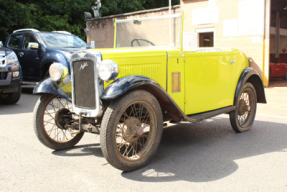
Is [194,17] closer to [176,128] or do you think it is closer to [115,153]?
[176,128]

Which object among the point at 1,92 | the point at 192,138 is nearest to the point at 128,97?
the point at 192,138

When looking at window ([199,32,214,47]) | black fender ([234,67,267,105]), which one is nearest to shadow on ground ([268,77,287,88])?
window ([199,32,214,47])

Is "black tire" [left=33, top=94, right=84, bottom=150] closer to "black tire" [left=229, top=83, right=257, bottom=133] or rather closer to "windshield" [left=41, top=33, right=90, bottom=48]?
"black tire" [left=229, top=83, right=257, bottom=133]

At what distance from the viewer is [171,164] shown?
359cm

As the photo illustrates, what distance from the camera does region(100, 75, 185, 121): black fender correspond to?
3.16 meters

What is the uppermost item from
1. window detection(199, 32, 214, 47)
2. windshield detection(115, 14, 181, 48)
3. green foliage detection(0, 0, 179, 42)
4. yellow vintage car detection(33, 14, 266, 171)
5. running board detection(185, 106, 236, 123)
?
green foliage detection(0, 0, 179, 42)

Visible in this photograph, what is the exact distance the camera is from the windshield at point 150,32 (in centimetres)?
432

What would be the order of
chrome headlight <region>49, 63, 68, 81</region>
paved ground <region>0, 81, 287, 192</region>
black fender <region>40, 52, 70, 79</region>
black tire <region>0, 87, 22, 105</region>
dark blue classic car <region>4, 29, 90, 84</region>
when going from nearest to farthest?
Answer: paved ground <region>0, 81, 287, 192</region> → chrome headlight <region>49, 63, 68, 81</region> → black tire <region>0, 87, 22, 105</region> → black fender <region>40, 52, 70, 79</region> → dark blue classic car <region>4, 29, 90, 84</region>

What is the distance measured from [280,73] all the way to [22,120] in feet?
44.3

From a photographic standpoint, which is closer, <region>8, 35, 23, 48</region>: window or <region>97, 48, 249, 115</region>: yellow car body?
<region>97, 48, 249, 115</region>: yellow car body

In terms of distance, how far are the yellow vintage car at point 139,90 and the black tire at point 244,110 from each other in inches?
0.7

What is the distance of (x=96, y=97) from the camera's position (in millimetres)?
3395

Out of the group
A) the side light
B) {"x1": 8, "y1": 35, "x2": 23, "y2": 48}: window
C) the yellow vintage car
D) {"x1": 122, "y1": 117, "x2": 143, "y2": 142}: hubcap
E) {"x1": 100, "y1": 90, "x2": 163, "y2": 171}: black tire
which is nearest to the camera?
{"x1": 100, "y1": 90, "x2": 163, "y2": 171}: black tire

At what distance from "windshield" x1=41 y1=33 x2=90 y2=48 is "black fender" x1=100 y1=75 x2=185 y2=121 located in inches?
247
